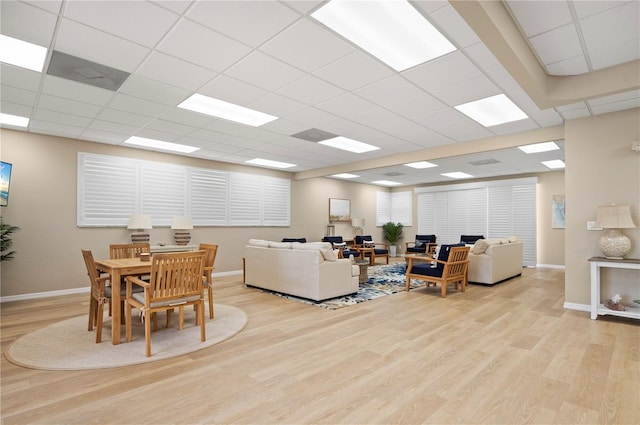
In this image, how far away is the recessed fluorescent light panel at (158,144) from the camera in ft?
19.2

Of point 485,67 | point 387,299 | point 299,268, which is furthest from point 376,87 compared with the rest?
point 387,299

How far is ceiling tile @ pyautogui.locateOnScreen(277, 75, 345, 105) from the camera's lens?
347 centimetres

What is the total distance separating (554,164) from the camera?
26.3ft

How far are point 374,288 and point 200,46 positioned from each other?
4754mm

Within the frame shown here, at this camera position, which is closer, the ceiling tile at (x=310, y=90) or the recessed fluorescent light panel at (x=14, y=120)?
the ceiling tile at (x=310, y=90)

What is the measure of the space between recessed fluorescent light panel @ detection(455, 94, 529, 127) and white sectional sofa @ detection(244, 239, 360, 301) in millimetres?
2782

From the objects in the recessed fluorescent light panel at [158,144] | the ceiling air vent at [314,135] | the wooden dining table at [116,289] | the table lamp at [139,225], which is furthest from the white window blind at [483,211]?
the wooden dining table at [116,289]

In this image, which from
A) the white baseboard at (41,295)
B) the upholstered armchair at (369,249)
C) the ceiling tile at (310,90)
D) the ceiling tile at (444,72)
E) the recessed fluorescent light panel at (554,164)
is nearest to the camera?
the ceiling tile at (444,72)

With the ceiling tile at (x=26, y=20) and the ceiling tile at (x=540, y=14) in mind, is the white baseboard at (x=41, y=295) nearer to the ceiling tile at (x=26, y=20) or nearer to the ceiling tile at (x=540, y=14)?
the ceiling tile at (x=26, y=20)

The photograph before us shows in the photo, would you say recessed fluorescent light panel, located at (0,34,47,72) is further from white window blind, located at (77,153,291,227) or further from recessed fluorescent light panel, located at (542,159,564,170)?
recessed fluorescent light panel, located at (542,159,564,170)

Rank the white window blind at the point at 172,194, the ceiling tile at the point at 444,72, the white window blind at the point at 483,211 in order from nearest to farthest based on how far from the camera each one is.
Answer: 1. the ceiling tile at the point at 444,72
2. the white window blind at the point at 172,194
3. the white window blind at the point at 483,211

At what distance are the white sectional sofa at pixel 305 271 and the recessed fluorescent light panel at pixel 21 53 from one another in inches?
146

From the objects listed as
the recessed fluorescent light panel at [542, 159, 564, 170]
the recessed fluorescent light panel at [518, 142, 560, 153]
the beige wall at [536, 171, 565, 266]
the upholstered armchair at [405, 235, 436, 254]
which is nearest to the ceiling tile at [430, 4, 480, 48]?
the recessed fluorescent light panel at [518, 142, 560, 153]

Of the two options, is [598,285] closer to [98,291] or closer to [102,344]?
[102,344]
